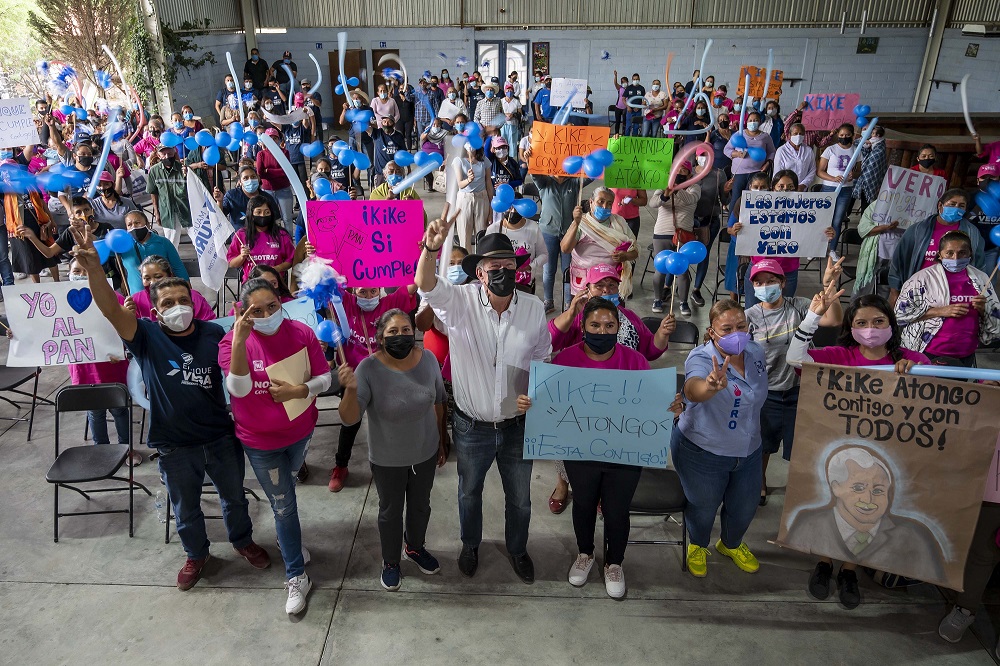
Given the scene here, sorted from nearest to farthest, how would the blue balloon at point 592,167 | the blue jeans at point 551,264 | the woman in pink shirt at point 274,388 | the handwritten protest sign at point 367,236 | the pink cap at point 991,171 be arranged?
the woman in pink shirt at point 274,388
the handwritten protest sign at point 367,236
the blue balloon at point 592,167
the pink cap at point 991,171
the blue jeans at point 551,264

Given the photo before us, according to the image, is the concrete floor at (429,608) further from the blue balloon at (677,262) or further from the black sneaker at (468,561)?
the blue balloon at (677,262)

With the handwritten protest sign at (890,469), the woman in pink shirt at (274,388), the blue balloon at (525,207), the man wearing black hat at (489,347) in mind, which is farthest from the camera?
the blue balloon at (525,207)

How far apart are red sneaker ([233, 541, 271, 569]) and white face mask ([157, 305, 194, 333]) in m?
1.57

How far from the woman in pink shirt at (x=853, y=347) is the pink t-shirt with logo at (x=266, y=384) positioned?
281 cm

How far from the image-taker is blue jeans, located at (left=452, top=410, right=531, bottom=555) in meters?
3.91

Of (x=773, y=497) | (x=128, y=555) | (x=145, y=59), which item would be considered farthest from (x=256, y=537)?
(x=145, y=59)

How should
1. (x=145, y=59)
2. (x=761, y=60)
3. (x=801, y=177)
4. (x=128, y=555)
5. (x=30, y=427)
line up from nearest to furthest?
1. (x=128, y=555)
2. (x=30, y=427)
3. (x=801, y=177)
4. (x=145, y=59)
5. (x=761, y=60)

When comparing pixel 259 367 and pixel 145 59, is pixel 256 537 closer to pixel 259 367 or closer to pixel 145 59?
pixel 259 367

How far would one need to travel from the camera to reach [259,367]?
366 cm

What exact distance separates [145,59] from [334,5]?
26.3 feet

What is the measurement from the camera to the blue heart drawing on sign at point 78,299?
463 centimetres

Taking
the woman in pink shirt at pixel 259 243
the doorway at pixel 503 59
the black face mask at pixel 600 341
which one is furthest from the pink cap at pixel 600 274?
the doorway at pixel 503 59

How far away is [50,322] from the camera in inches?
182

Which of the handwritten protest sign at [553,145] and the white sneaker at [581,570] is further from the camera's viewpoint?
the handwritten protest sign at [553,145]
